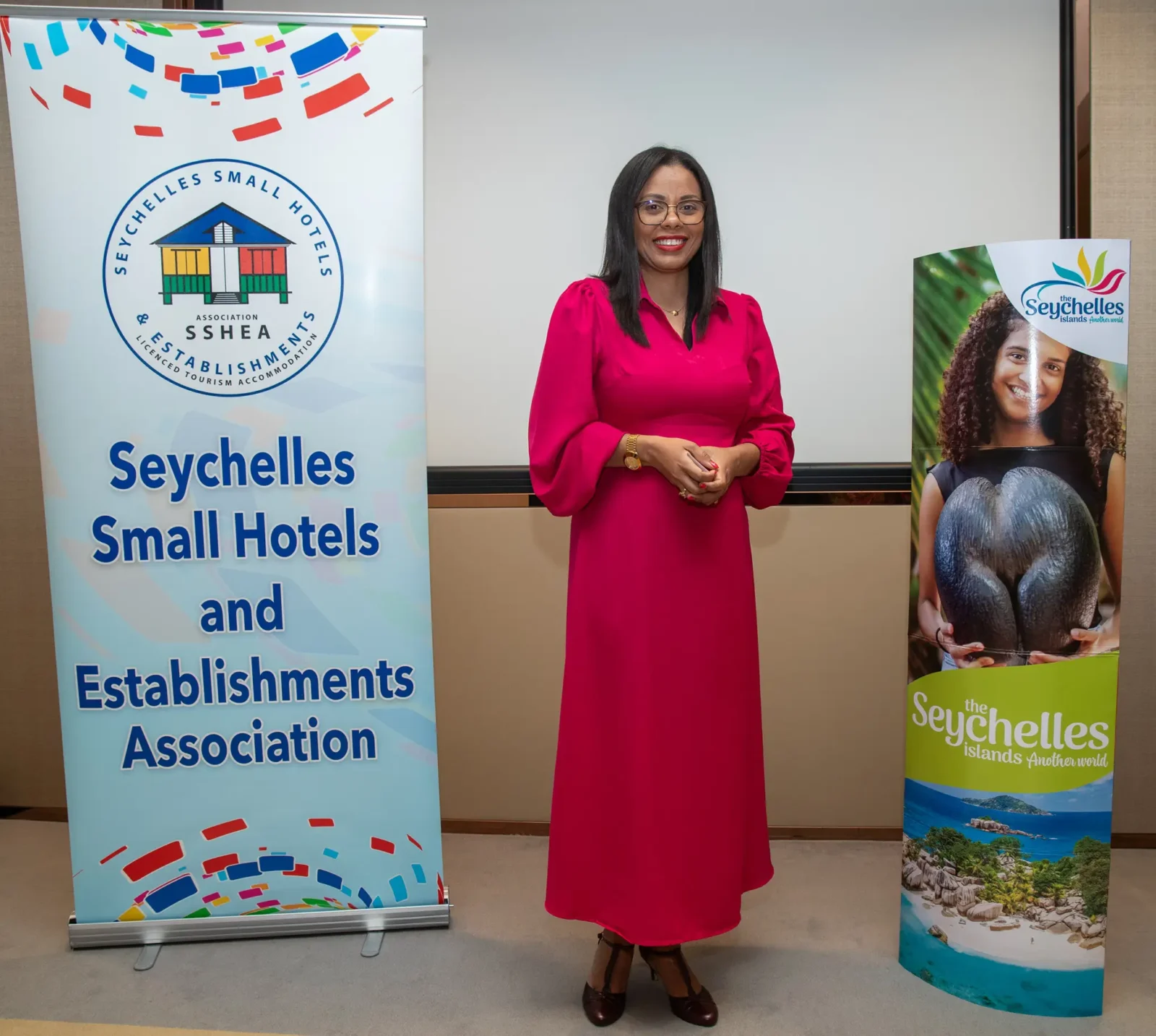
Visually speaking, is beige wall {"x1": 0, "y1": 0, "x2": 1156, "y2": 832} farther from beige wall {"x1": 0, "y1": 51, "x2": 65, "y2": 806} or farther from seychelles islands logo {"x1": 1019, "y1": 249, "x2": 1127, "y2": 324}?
seychelles islands logo {"x1": 1019, "y1": 249, "x2": 1127, "y2": 324}

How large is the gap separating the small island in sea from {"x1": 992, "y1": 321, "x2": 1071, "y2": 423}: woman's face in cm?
75

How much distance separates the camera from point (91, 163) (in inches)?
81.7

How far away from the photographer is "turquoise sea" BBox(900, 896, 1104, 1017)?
192 cm

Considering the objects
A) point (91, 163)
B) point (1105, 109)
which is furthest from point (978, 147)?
point (91, 163)

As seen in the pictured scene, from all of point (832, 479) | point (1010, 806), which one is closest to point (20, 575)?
point (832, 479)

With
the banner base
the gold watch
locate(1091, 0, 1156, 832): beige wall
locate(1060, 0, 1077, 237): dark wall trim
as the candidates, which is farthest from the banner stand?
locate(1060, 0, 1077, 237): dark wall trim

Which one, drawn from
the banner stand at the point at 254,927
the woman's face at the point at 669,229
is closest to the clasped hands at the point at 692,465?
the woman's face at the point at 669,229

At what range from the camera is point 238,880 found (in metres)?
2.25

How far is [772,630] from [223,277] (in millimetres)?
1783

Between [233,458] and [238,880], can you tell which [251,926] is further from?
[233,458]

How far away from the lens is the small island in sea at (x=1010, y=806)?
6.26 ft

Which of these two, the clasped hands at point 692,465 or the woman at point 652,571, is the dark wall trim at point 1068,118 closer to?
the woman at point 652,571

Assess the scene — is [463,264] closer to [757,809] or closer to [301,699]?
[301,699]

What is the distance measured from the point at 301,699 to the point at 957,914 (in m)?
1.50
